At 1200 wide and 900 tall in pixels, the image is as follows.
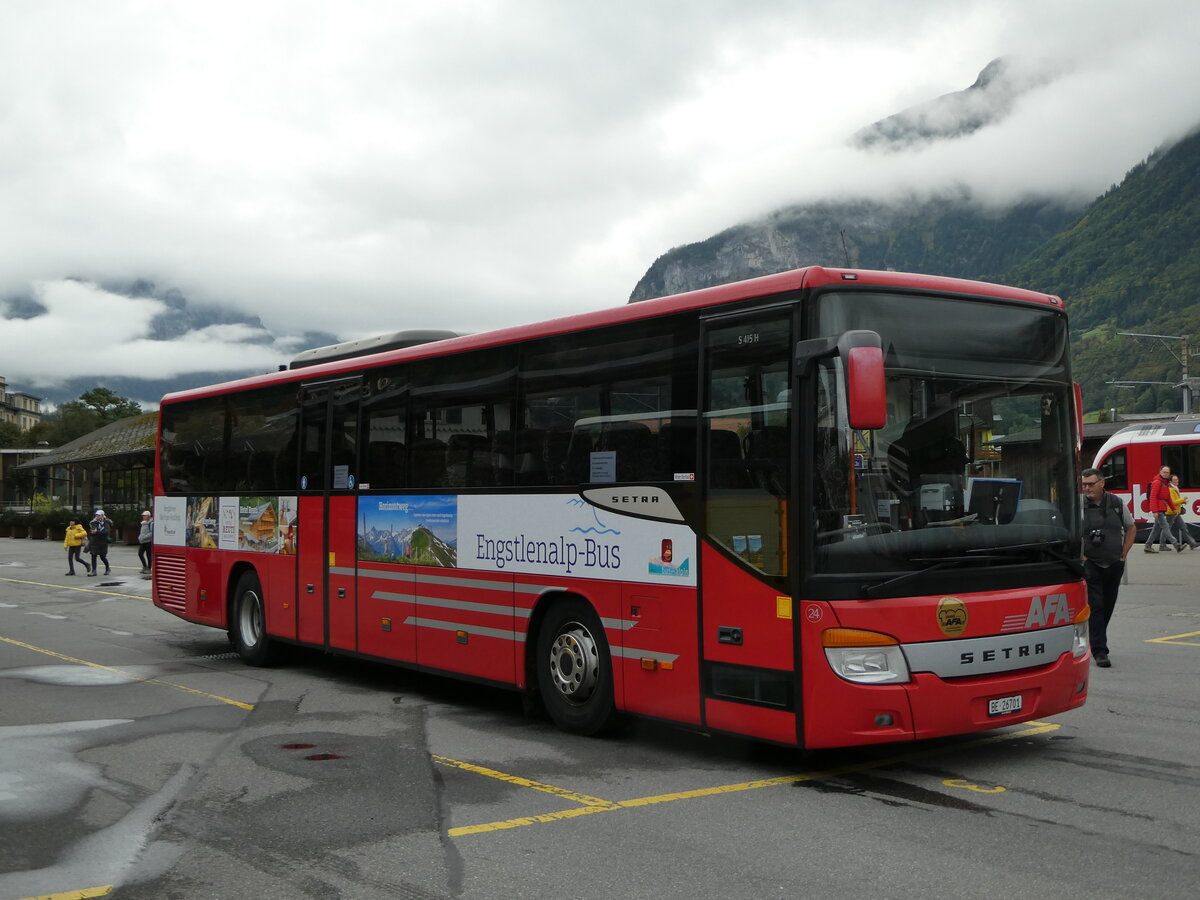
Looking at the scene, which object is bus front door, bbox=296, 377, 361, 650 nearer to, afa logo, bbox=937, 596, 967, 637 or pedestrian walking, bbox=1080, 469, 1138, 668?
afa logo, bbox=937, 596, 967, 637

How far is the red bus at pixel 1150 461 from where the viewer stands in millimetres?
33688

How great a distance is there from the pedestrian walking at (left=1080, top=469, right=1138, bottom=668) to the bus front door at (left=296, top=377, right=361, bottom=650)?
6.88m

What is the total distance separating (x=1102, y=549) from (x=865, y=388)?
235 inches

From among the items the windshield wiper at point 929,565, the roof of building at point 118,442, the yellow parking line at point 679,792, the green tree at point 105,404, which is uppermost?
the green tree at point 105,404

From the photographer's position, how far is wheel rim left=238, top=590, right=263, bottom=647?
13233 millimetres

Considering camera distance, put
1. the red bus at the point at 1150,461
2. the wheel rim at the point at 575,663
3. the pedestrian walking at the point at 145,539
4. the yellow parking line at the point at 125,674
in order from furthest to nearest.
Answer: the red bus at the point at 1150,461, the pedestrian walking at the point at 145,539, the yellow parking line at the point at 125,674, the wheel rim at the point at 575,663

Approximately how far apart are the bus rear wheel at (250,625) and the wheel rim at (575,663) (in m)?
5.20

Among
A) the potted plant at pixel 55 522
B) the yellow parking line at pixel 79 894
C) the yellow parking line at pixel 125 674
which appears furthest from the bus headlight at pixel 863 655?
the potted plant at pixel 55 522

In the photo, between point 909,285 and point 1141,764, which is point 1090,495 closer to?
point 1141,764

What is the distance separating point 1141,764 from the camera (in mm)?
7477

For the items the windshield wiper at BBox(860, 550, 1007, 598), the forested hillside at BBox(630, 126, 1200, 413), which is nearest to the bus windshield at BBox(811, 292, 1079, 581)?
the windshield wiper at BBox(860, 550, 1007, 598)

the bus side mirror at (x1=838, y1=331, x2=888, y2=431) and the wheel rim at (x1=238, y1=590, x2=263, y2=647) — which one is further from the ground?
the bus side mirror at (x1=838, y1=331, x2=888, y2=431)

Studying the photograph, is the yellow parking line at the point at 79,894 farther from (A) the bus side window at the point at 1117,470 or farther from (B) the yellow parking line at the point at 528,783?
(A) the bus side window at the point at 1117,470

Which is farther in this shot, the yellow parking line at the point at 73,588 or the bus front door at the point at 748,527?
the yellow parking line at the point at 73,588
